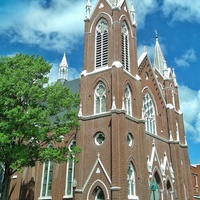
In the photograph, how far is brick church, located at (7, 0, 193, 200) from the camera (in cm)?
2108

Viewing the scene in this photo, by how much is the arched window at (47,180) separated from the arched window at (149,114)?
10239mm

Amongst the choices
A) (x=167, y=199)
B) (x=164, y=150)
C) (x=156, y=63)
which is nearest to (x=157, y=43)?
(x=156, y=63)

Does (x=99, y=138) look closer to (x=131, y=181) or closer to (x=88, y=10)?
(x=131, y=181)

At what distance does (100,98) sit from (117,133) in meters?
4.60

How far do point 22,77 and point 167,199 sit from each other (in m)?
18.0

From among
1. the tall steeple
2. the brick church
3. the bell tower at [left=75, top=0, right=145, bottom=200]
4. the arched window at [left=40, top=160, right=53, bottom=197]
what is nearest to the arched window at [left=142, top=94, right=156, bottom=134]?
the brick church

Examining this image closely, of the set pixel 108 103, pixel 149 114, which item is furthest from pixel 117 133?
pixel 149 114

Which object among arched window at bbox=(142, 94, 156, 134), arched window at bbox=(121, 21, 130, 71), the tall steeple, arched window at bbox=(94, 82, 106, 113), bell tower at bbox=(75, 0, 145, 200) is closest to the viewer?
bell tower at bbox=(75, 0, 145, 200)

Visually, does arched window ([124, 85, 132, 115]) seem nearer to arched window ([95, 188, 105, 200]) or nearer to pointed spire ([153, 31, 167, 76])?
arched window ([95, 188, 105, 200])

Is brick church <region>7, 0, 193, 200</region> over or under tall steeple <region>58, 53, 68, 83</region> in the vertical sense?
under

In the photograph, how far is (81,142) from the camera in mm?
22797

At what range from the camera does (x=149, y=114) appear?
2870cm

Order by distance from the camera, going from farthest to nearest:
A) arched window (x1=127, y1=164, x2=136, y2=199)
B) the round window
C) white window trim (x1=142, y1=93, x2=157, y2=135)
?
white window trim (x1=142, y1=93, x2=157, y2=135) < the round window < arched window (x1=127, y1=164, x2=136, y2=199)

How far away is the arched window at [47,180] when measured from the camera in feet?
82.0
